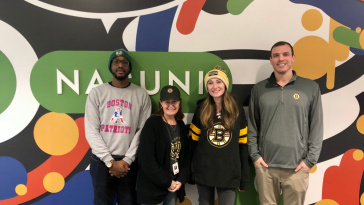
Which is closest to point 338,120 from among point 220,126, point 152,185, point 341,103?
point 341,103

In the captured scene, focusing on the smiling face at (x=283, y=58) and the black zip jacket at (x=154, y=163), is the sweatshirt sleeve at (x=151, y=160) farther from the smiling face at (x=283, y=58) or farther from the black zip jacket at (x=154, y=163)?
the smiling face at (x=283, y=58)

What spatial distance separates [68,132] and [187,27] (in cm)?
176

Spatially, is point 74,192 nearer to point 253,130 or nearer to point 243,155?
point 243,155

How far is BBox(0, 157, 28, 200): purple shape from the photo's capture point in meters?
2.03

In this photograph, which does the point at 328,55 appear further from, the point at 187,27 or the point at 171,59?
the point at 171,59

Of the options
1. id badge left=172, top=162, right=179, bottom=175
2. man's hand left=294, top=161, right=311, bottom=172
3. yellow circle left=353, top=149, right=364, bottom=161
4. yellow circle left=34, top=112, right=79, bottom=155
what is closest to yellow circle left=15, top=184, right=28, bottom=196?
yellow circle left=34, top=112, right=79, bottom=155

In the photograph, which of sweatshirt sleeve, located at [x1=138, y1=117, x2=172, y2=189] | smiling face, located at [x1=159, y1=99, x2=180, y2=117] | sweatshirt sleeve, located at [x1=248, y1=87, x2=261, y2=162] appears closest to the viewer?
sweatshirt sleeve, located at [x1=138, y1=117, x2=172, y2=189]

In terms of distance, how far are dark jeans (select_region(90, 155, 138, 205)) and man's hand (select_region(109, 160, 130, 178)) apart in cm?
8

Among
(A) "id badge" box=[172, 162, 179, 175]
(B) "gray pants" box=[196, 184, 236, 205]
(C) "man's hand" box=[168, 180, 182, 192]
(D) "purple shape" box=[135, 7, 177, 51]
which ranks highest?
(D) "purple shape" box=[135, 7, 177, 51]

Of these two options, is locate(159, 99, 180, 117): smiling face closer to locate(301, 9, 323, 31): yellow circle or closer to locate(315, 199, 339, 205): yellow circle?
locate(301, 9, 323, 31): yellow circle

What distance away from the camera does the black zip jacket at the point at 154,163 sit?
1.47m

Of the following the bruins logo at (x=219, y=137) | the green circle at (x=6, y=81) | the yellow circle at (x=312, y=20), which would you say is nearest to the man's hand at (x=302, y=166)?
the bruins logo at (x=219, y=137)

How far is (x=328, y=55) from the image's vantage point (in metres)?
2.03

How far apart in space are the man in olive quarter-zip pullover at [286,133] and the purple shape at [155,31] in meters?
1.13
